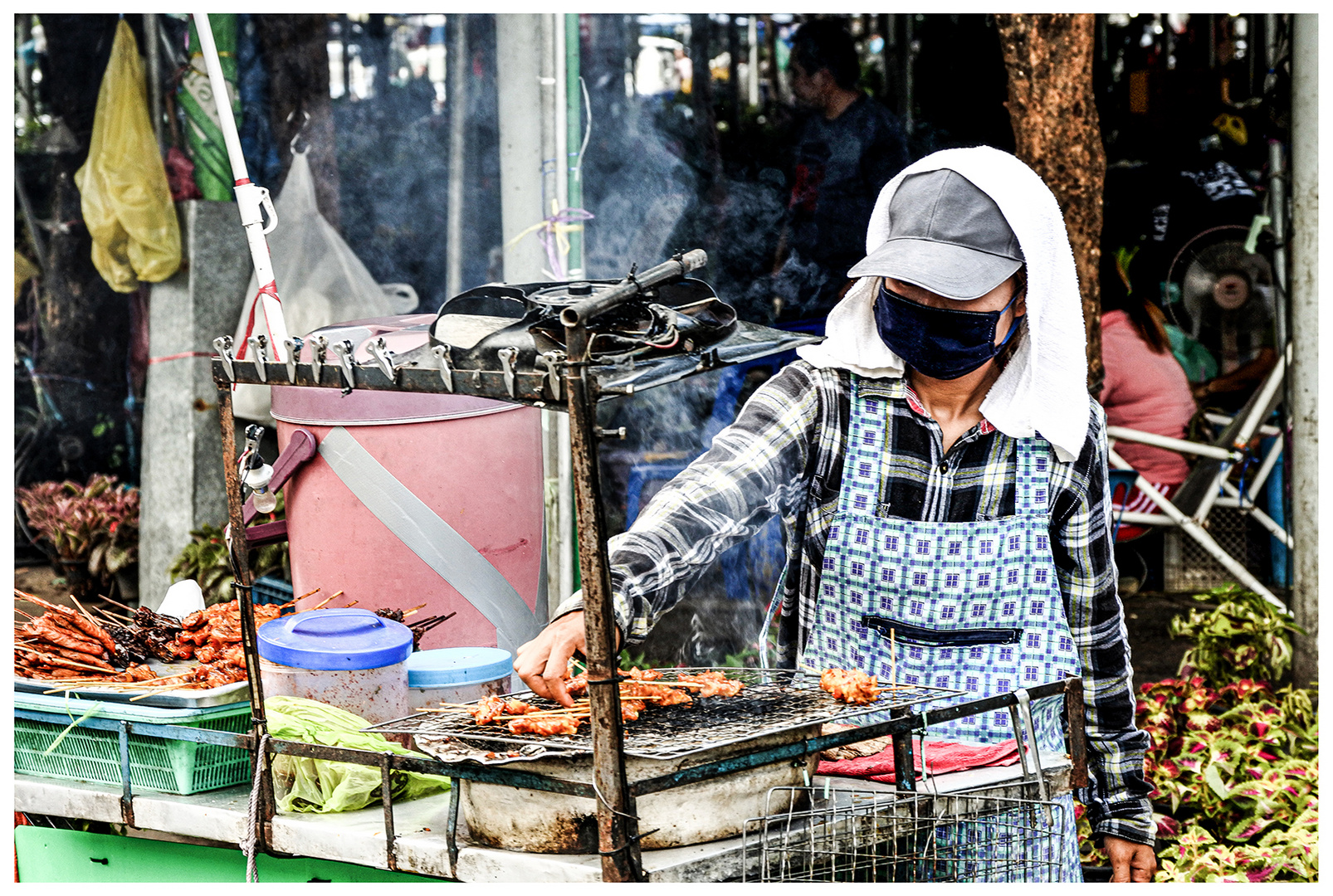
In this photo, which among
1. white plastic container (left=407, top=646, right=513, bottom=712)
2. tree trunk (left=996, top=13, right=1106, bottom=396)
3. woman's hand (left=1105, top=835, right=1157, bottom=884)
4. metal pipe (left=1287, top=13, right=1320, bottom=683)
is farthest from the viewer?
metal pipe (left=1287, top=13, right=1320, bottom=683)

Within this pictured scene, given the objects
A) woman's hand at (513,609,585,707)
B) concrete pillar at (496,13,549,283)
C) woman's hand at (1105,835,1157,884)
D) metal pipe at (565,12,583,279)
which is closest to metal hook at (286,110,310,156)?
concrete pillar at (496,13,549,283)

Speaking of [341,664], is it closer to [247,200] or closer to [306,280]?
[247,200]

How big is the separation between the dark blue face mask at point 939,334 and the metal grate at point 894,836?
86cm

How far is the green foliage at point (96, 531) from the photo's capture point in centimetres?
663

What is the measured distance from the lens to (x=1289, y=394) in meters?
5.02

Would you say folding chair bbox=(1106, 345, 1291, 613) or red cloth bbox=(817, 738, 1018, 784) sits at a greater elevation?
red cloth bbox=(817, 738, 1018, 784)

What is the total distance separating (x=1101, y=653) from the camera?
265 centimetres

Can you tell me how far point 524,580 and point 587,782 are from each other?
191cm

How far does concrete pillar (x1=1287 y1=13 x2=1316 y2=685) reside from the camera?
4777 millimetres

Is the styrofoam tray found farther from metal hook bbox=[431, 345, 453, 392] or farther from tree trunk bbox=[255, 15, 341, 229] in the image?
tree trunk bbox=[255, 15, 341, 229]

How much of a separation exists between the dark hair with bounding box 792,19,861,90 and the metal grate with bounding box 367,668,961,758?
4.57m

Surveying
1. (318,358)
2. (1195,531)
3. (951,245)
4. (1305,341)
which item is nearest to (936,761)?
(951,245)

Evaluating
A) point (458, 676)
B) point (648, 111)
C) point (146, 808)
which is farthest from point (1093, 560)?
point (648, 111)

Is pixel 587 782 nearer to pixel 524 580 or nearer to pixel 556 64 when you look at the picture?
pixel 524 580
